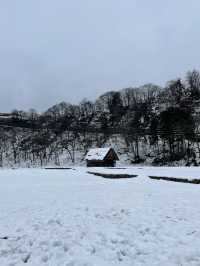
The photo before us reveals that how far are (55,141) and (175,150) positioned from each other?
4701 cm

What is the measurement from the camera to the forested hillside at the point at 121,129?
75.0 metres

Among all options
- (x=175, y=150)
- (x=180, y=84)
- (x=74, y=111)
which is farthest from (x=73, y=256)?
(x=74, y=111)

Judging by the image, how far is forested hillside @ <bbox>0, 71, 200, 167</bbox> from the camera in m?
75.0

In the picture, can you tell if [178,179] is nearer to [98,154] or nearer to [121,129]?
[98,154]

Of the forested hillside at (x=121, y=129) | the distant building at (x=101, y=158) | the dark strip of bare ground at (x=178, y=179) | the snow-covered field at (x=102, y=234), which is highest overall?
the forested hillside at (x=121, y=129)

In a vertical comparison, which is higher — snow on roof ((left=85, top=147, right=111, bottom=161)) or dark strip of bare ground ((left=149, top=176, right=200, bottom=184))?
snow on roof ((left=85, top=147, right=111, bottom=161))

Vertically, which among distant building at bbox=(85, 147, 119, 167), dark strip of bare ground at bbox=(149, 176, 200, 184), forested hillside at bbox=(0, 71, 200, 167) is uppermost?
forested hillside at bbox=(0, 71, 200, 167)

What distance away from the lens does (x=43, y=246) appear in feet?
25.9

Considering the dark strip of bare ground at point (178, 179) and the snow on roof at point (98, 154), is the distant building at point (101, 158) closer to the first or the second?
the snow on roof at point (98, 154)

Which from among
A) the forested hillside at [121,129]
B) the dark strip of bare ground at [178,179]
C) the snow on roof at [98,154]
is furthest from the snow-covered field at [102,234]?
the forested hillside at [121,129]

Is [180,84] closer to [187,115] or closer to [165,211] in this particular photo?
[187,115]

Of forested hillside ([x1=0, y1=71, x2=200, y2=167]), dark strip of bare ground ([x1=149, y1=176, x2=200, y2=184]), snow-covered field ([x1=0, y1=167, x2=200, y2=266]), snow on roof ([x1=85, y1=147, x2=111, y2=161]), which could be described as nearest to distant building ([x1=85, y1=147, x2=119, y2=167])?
snow on roof ([x1=85, y1=147, x2=111, y2=161])

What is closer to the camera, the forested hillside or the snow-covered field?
the snow-covered field

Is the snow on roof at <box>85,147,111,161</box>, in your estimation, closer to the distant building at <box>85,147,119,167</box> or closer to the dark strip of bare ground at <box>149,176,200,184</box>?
the distant building at <box>85,147,119,167</box>
